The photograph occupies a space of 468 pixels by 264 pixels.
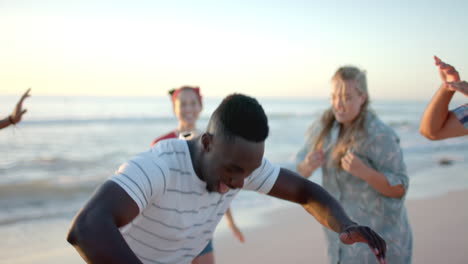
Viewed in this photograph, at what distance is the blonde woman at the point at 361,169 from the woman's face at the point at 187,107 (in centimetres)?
143

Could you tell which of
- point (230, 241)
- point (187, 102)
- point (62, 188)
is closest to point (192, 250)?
point (187, 102)

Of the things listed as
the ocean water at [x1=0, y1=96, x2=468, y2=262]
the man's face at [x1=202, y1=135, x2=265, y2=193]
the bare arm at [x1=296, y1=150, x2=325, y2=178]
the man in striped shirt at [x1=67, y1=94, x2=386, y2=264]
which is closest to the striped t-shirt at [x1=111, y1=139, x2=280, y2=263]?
the man in striped shirt at [x1=67, y1=94, x2=386, y2=264]

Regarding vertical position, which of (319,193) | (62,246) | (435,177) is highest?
(319,193)

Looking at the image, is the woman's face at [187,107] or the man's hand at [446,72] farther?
the woman's face at [187,107]

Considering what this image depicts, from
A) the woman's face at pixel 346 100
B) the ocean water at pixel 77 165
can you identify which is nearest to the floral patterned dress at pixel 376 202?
the woman's face at pixel 346 100

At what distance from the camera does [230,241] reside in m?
5.82

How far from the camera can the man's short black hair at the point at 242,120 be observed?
1.60 metres

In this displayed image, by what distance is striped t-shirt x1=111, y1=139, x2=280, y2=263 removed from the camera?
169 cm

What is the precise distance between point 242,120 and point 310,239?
4.78 metres

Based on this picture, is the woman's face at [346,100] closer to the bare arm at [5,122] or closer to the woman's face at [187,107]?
the woman's face at [187,107]

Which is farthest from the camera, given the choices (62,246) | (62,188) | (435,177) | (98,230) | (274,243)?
(435,177)

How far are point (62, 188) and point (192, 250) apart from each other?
7.60 m

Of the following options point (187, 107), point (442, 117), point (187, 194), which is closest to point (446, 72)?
point (442, 117)

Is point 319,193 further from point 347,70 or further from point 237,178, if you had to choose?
point 347,70
